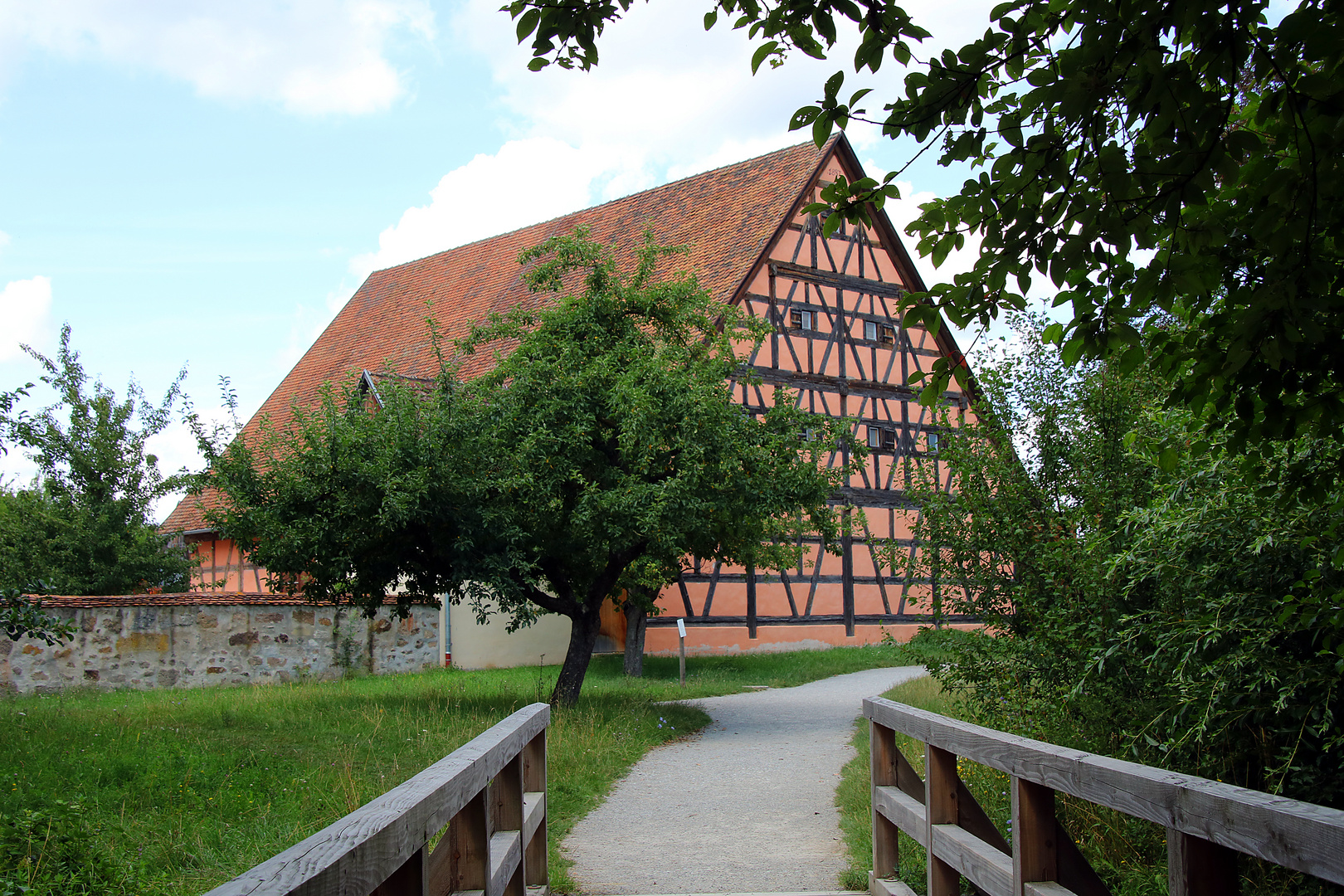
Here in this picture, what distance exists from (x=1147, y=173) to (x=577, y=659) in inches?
391

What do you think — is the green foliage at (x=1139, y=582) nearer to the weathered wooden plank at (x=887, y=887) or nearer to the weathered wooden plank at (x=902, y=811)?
the weathered wooden plank at (x=902, y=811)

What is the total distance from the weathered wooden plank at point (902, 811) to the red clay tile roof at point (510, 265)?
15.1 m

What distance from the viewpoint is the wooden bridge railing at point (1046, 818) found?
2029 millimetres

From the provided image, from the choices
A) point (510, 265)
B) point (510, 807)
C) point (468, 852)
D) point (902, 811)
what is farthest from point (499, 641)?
point (468, 852)

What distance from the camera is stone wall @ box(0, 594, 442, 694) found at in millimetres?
15578

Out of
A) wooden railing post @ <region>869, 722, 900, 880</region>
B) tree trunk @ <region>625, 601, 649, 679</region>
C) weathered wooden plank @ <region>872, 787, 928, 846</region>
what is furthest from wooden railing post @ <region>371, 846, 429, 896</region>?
tree trunk @ <region>625, 601, 649, 679</region>

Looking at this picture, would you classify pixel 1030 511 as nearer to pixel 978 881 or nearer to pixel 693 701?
pixel 978 881

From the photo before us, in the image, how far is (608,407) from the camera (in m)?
11.2

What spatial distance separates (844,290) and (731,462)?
38.7 feet

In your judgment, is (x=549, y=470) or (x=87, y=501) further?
(x=87, y=501)

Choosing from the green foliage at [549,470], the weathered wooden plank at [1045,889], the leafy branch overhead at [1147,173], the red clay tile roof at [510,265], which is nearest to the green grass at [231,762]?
the green foliage at [549,470]

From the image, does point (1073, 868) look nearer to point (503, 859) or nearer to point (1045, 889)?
point (1045, 889)

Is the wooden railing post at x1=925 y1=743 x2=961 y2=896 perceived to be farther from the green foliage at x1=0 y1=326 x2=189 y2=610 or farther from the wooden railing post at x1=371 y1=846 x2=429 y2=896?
the green foliage at x1=0 y1=326 x2=189 y2=610

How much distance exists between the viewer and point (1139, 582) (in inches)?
187
